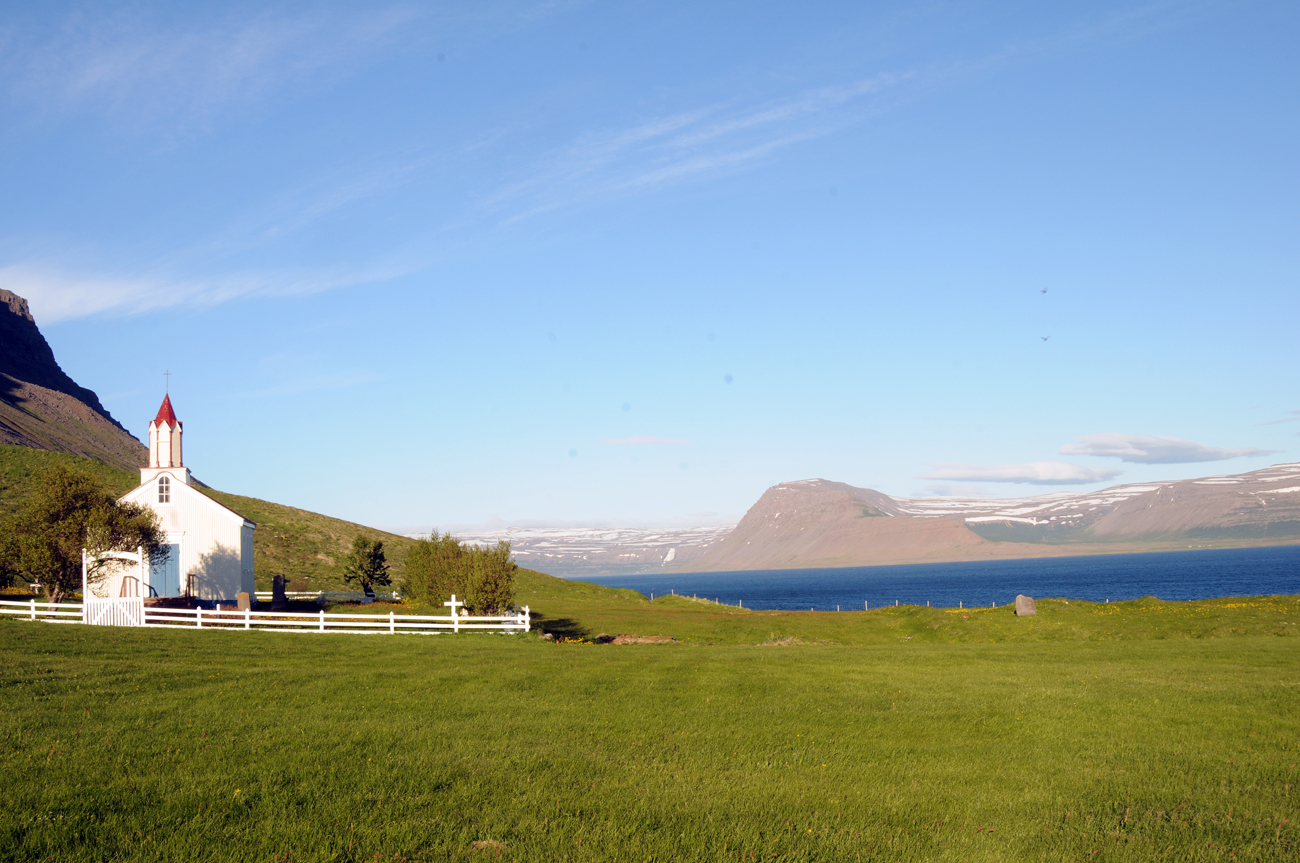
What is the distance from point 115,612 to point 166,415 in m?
18.9

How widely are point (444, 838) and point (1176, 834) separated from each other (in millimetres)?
7812

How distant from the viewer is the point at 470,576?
1683 inches

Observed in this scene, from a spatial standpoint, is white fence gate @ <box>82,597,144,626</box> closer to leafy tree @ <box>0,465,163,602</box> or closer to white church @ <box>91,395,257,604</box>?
leafy tree @ <box>0,465,163,602</box>

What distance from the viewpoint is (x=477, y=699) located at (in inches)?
672

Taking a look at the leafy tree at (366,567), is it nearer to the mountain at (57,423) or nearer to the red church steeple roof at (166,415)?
the red church steeple roof at (166,415)

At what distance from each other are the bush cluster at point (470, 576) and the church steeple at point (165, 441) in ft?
50.8

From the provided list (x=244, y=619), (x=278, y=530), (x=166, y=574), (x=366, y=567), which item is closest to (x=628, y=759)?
(x=244, y=619)

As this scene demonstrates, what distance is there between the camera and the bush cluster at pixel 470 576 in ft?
138

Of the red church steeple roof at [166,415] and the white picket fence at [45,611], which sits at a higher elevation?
the red church steeple roof at [166,415]

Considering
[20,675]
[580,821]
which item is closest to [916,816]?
[580,821]

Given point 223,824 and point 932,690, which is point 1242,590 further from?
point 223,824

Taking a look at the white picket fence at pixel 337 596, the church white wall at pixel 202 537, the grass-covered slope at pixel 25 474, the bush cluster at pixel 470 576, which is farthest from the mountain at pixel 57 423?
the bush cluster at pixel 470 576

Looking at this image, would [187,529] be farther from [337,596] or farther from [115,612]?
[115,612]

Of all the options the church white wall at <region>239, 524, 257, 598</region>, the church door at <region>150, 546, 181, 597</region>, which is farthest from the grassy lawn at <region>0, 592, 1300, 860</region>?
the church white wall at <region>239, 524, 257, 598</region>
